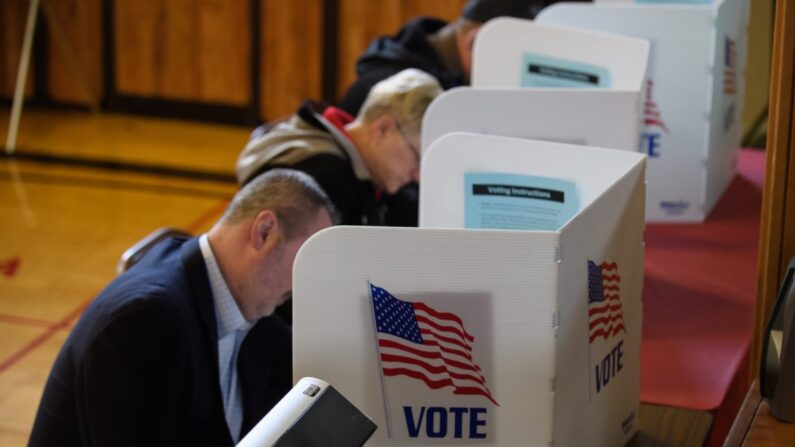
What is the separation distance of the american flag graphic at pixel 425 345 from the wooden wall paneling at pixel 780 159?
0.46 meters

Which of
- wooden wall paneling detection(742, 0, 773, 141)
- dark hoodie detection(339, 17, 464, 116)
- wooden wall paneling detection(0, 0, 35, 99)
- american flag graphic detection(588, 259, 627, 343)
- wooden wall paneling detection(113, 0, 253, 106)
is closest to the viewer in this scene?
american flag graphic detection(588, 259, 627, 343)

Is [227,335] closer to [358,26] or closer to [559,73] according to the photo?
[559,73]

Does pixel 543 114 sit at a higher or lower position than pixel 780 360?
higher

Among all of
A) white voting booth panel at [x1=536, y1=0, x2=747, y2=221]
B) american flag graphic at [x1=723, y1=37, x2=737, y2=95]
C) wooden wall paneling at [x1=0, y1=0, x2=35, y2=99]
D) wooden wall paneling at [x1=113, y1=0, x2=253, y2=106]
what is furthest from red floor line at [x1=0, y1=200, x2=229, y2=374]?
wooden wall paneling at [x1=0, y1=0, x2=35, y2=99]

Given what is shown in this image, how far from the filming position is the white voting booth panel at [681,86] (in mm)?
2539

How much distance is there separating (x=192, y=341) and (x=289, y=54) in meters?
4.39

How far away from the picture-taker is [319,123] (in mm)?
2643

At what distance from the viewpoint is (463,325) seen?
1.28m

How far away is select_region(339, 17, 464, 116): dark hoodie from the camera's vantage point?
3166 mm

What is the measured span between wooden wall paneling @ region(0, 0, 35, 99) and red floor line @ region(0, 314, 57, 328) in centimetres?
294

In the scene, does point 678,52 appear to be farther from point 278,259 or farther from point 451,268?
point 451,268

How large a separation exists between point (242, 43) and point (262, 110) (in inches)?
14.3

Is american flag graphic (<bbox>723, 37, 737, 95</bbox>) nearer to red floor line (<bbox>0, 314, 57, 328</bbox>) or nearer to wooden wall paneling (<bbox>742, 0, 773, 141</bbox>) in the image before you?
wooden wall paneling (<bbox>742, 0, 773, 141</bbox>)

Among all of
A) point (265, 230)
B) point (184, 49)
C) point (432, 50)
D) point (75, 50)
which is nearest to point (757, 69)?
point (432, 50)
